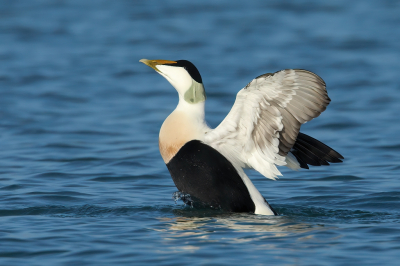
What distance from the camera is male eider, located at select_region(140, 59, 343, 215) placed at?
512 centimetres

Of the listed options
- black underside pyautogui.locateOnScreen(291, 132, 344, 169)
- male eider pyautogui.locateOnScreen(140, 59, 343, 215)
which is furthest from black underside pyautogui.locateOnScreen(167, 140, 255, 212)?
black underside pyautogui.locateOnScreen(291, 132, 344, 169)

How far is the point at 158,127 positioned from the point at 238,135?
4694 millimetres

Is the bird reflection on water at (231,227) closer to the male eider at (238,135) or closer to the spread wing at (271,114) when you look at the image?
the male eider at (238,135)

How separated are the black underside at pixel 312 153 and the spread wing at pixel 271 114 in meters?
0.80

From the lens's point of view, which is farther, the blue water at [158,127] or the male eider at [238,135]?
the male eider at [238,135]

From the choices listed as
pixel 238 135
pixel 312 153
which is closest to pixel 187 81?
pixel 238 135

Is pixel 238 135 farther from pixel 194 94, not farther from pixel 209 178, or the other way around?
pixel 194 94

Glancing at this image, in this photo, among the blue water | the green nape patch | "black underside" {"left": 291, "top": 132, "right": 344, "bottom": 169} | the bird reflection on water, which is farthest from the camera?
"black underside" {"left": 291, "top": 132, "right": 344, "bottom": 169}

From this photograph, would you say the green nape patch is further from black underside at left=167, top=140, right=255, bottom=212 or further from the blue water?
the blue water

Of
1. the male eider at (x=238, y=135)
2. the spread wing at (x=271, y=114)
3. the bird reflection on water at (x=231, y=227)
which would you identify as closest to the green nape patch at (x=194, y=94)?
the male eider at (x=238, y=135)

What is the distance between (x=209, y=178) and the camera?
5590mm

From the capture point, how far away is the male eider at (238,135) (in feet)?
16.8

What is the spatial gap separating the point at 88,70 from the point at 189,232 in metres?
10.3

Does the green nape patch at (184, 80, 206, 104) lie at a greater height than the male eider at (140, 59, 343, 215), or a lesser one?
greater
